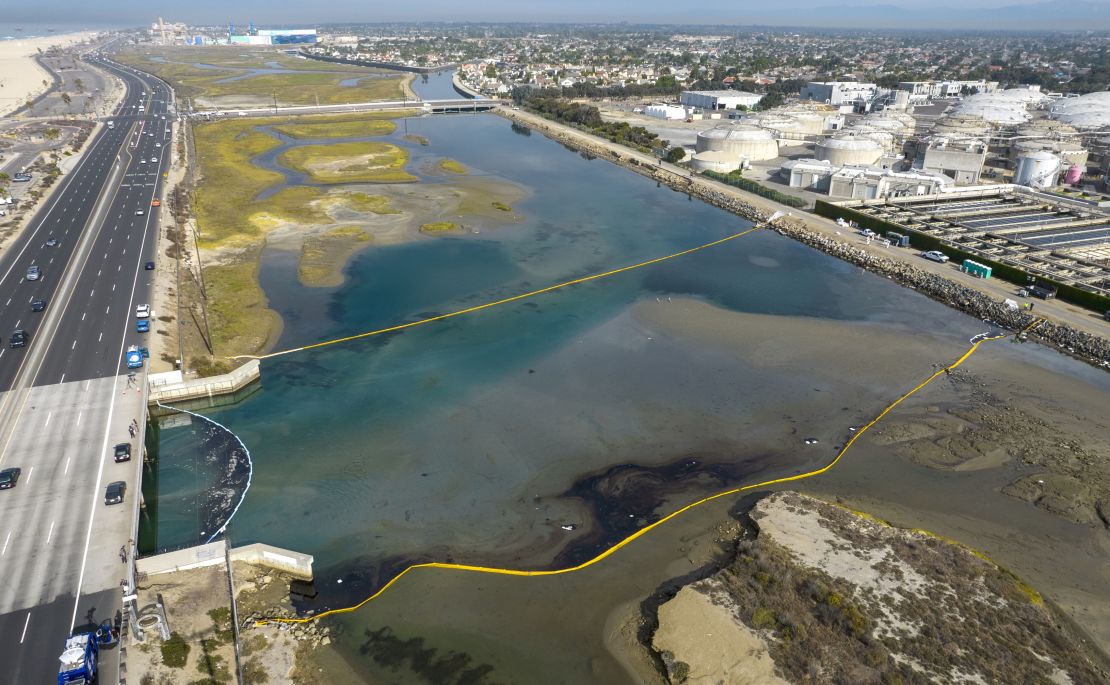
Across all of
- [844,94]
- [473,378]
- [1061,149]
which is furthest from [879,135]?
[473,378]

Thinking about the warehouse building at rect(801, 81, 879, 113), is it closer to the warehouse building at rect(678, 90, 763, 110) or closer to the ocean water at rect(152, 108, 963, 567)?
the warehouse building at rect(678, 90, 763, 110)

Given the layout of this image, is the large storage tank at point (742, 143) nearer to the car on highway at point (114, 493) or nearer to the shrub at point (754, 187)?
the shrub at point (754, 187)

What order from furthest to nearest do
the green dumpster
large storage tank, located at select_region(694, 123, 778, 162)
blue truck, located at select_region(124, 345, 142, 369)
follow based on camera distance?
large storage tank, located at select_region(694, 123, 778, 162) → the green dumpster → blue truck, located at select_region(124, 345, 142, 369)

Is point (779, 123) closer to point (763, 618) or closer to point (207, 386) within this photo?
point (207, 386)

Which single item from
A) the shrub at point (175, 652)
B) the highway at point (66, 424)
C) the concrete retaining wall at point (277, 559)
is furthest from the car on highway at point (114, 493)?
the shrub at point (175, 652)

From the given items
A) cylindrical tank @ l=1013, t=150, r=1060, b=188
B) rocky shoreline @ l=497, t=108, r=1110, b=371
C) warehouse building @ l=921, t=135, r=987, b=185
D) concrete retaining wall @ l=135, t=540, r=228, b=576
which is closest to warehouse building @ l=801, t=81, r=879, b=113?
warehouse building @ l=921, t=135, r=987, b=185

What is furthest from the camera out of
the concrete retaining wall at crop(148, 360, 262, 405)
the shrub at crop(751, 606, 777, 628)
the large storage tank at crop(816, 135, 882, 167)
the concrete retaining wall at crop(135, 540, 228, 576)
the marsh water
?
the large storage tank at crop(816, 135, 882, 167)

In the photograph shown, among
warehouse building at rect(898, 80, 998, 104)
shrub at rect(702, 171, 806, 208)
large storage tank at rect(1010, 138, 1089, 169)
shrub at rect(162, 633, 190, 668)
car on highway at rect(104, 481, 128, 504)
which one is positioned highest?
warehouse building at rect(898, 80, 998, 104)
